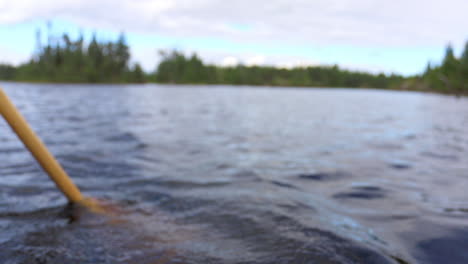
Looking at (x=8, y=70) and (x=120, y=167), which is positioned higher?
(x=8, y=70)

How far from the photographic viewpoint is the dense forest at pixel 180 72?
279 feet

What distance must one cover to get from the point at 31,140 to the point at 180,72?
122566 millimetres

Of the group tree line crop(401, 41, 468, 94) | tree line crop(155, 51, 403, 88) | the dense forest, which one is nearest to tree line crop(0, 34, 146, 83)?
the dense forest

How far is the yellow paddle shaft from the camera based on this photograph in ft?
6.08

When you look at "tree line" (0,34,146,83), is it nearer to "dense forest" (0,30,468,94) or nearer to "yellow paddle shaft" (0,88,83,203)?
"dense forest" (0,30,468,94)

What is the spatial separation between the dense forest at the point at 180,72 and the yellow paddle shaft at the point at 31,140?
221 ft

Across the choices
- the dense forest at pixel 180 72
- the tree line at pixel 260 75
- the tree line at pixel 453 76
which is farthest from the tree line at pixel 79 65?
the tree line at pixel 453 76

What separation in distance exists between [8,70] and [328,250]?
425 ft

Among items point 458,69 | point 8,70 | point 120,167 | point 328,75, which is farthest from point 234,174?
point 328,75

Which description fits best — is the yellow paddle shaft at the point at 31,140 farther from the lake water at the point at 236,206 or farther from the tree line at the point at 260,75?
the tree line at the point at 260,75

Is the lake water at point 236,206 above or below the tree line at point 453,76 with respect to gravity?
below

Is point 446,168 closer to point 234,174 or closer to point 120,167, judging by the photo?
point 234,174

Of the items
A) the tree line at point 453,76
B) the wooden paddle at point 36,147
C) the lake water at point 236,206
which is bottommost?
the lake water at point 236,206

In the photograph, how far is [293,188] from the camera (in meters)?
3.85
